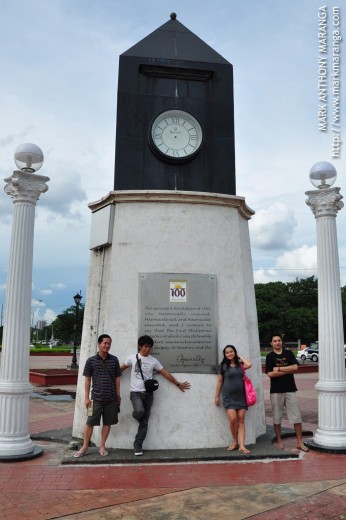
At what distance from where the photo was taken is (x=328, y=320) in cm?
705

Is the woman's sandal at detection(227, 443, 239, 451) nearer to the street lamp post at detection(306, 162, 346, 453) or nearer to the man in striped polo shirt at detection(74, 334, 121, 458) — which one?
the street lamp post at detection(306, 162, 346, 453)

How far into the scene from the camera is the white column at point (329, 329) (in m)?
6.77

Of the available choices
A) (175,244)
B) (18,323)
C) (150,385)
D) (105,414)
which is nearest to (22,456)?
(105,414)

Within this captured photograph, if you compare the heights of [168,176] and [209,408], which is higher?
[168,176]

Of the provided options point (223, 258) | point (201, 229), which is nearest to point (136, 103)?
point (201, 229)

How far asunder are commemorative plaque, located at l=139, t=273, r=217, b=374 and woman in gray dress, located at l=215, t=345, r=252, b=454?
278 mm

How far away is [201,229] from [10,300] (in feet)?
9.43

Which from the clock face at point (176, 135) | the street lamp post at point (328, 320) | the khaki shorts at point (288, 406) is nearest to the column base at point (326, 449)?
the street lamp post at point (328, 320)

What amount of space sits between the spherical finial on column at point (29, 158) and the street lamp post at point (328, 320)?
4064mm

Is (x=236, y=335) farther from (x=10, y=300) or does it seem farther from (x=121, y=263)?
(x=10, y=300)

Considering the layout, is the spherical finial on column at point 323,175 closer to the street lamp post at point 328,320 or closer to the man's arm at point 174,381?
the street lamp post at point 328,320

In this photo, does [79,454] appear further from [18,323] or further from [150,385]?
[18,323]

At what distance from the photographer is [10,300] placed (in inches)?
255

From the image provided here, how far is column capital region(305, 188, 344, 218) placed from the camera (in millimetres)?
7246
